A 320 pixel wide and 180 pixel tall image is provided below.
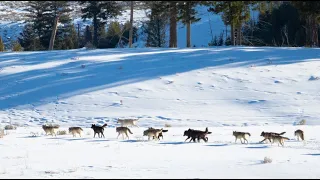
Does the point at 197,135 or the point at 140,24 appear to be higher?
the point at 140,24

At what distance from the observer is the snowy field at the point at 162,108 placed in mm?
9461

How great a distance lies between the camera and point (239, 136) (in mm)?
13422

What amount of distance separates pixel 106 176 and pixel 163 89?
1595 cm

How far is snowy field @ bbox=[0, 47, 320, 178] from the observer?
9461 millimetres

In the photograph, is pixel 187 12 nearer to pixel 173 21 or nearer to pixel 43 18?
pixel 173 21

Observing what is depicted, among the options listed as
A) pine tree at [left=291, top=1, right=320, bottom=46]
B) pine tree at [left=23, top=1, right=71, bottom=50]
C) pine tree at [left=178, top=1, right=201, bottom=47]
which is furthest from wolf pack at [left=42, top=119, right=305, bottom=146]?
pine tree at [left=23, top=1, right=71, bottom=50]

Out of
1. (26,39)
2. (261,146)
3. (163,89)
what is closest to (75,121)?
(163,89)

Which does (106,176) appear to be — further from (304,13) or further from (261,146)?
(304,13)

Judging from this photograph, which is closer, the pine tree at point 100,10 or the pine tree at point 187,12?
the pine tree at point 187,12

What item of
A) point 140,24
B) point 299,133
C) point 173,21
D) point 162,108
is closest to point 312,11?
point 173,21

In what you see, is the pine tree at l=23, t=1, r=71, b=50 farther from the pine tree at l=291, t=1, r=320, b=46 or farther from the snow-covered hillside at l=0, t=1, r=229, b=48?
the pine tree at l=291, t=1, r=320, b=46

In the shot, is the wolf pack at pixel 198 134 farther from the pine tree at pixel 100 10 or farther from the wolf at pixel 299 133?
the pine tree at pixel 100 10

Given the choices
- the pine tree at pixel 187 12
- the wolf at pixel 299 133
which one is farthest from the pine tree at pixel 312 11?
the wolf at pixel 299 133

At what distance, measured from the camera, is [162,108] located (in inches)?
851
